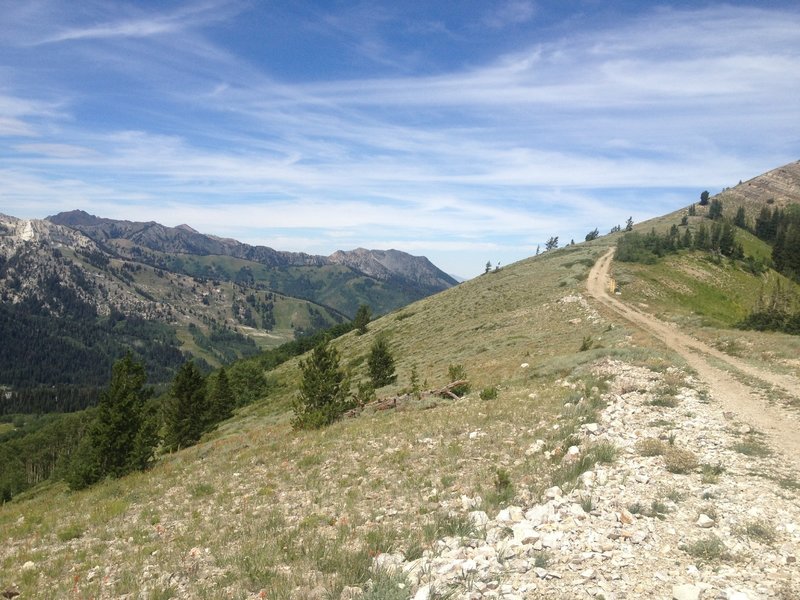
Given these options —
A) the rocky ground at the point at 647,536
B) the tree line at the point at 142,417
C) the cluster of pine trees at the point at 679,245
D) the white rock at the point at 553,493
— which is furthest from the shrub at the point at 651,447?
the cluster of pine trees at the point at 679,245

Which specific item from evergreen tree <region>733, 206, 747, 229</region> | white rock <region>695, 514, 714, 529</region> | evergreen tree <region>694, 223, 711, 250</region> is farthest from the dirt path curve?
evergreen tree <region>733, 206, 747, 229</region>

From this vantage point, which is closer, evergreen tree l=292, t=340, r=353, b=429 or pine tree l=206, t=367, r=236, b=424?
evergreen tree l=292, t=340, r=353, b=429

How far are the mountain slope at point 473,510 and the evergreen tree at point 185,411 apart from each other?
79.4 ft

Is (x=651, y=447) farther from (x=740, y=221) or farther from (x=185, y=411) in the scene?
(x=740, y=221)

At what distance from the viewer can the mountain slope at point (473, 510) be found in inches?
314

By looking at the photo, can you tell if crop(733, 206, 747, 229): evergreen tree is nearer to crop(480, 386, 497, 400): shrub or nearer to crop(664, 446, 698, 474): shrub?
crop(480, 386, 497, 400): shrub

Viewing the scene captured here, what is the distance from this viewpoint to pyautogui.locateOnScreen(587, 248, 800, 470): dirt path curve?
13919mm

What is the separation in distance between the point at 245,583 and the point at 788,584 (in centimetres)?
993

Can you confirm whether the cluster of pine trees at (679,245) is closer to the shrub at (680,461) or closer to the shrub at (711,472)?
the shrub at (680,461)

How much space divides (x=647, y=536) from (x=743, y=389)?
1575 centimetres

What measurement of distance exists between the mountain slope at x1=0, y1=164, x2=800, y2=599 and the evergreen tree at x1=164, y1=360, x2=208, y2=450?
24186mm

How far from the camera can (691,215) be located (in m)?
153

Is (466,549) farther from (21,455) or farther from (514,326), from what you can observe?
(21,455)

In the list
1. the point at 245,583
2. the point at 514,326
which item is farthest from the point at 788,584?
the point at 514,326
